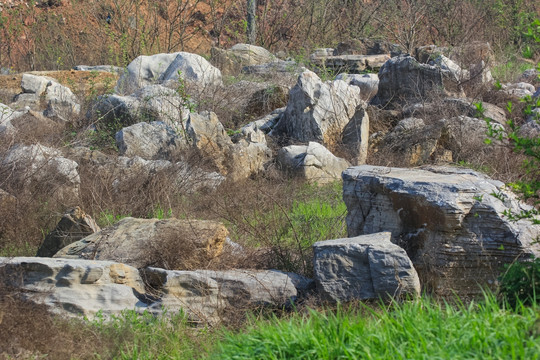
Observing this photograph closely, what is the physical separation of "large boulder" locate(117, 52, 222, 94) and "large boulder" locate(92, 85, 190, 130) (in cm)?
161

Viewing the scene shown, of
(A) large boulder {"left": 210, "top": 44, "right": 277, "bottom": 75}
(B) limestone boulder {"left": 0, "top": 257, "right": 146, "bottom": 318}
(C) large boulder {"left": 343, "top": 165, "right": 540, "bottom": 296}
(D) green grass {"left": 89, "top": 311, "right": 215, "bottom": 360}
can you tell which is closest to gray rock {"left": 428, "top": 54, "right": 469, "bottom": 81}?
(A) large boulder {"left": 210, "top": 44, "right": 277, "bottom": 75}

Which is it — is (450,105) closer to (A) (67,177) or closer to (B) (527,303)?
(A) (67,177)

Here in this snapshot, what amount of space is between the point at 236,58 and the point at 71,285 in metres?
11.0

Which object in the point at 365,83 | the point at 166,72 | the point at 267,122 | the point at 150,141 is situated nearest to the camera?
the point at 150,141

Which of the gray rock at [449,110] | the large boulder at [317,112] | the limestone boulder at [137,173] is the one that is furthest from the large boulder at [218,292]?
the gray rock at [449,110]

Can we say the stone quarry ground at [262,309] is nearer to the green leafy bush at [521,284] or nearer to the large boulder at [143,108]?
the green leafy bush at [521,284]

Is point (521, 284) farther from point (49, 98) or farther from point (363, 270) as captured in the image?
point (49, 98)

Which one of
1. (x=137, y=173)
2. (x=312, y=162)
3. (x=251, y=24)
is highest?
(x=251, y=24)

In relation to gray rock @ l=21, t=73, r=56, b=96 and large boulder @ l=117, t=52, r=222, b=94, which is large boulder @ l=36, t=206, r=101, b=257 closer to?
large boulder @ l=117, t=52, r=222, b=94

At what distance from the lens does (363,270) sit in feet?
16.2

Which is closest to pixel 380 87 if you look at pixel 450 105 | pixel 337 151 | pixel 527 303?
pixel 450 105

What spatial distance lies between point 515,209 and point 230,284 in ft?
7.47

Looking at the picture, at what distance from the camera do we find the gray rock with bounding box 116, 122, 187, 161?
30.7 feet

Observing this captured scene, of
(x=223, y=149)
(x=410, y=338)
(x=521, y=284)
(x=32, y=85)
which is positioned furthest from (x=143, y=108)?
(x=410, y=338)
